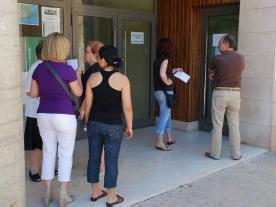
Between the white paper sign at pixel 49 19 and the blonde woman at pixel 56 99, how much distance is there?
2434mm

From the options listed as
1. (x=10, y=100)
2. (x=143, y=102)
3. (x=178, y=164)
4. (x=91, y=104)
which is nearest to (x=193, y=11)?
(x=143, y=102)

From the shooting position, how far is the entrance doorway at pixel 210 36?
7211 mm

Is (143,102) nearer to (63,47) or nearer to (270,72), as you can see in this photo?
(270,72)

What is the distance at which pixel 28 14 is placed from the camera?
6.03 m

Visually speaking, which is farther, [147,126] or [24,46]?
[147,126]

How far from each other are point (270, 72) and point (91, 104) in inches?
134

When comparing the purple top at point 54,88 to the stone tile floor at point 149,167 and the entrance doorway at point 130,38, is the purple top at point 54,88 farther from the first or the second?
the entrance doorway at point 130,38

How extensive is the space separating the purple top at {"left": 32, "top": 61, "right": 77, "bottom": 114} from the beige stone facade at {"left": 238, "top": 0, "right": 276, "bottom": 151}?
356cm

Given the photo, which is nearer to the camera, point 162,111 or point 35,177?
point 35,177

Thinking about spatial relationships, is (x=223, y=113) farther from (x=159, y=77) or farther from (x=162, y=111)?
(x=159, y=77)

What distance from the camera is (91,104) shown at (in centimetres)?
409

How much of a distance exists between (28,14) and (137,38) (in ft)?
7.79

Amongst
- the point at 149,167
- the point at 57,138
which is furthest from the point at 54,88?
Answer: the point at 149,167

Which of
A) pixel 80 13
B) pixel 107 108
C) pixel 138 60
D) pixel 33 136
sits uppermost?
pixel 80 13
